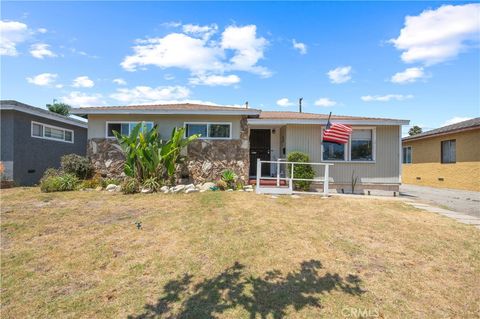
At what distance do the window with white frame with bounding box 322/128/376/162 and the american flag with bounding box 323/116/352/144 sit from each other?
75 cm

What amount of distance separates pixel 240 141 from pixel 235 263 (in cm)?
752

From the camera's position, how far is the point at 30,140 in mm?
12008

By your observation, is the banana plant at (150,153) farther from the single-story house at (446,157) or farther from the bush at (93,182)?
the single-story house at (446,157)

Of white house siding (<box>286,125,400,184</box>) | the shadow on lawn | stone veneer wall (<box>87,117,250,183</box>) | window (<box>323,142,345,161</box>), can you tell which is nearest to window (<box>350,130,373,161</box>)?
white house siding (<box>286,125,400,184</box>)

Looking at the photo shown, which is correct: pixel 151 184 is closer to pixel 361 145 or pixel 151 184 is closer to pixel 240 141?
pixel 240 141

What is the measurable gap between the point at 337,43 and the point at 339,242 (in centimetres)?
1003

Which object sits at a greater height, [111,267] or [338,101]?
[338,101]

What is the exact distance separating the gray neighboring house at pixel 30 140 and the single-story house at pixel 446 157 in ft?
68.3

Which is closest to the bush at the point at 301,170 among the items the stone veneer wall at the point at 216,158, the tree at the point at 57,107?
the stone veneer wall at the point at 216,158

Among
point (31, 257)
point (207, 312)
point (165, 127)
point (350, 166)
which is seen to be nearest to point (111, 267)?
point (31, 257)

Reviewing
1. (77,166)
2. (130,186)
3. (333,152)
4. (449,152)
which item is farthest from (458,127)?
(77,166)

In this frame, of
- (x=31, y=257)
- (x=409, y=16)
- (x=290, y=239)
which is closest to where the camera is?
(x=31, y=257)

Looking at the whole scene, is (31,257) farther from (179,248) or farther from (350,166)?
(350,166)

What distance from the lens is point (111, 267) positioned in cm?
395
